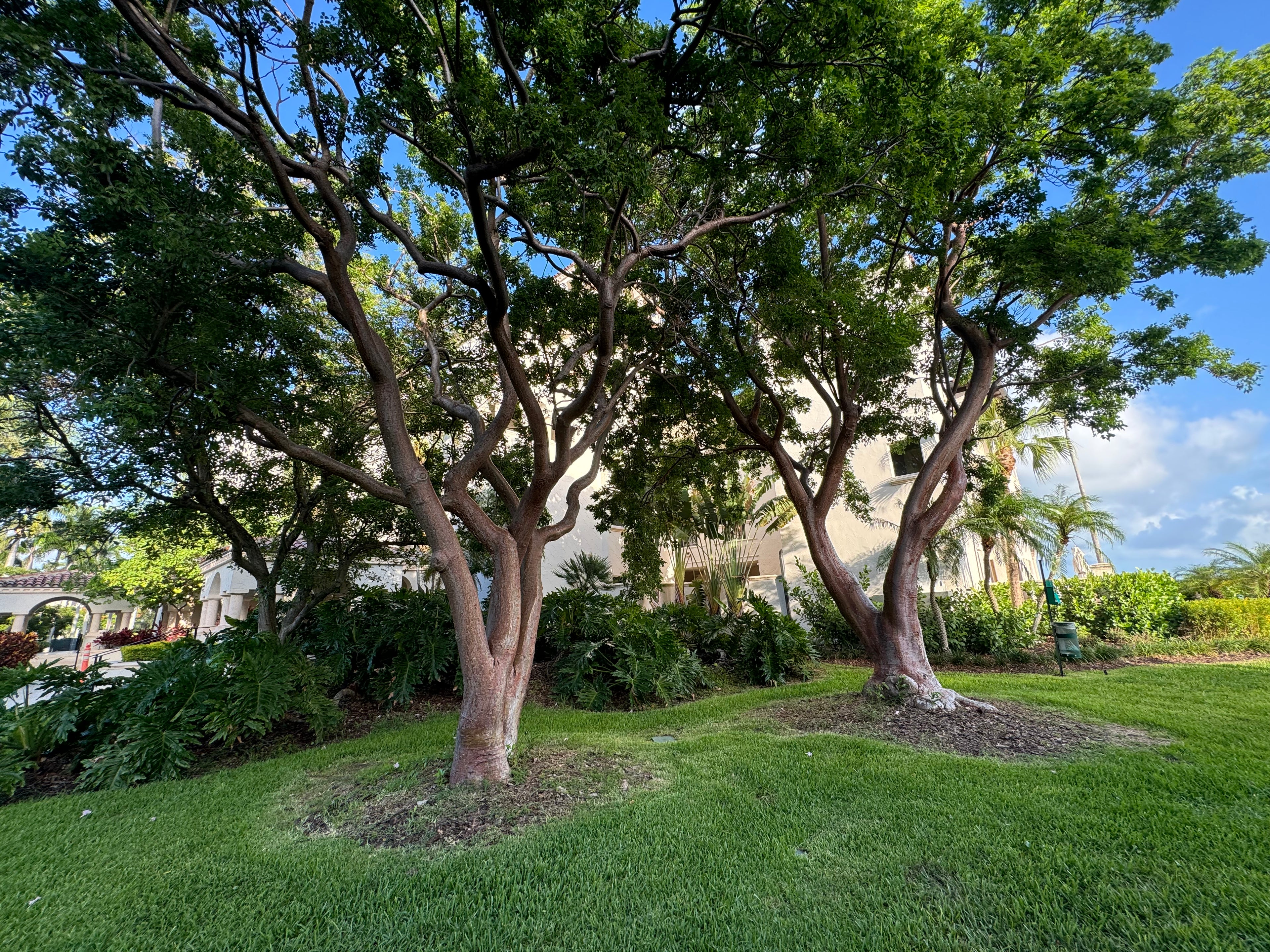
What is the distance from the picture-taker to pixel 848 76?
16.8 feet

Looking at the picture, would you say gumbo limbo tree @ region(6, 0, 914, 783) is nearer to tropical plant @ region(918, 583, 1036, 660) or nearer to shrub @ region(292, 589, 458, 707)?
shrub @ region(292, 589, 458, 707)

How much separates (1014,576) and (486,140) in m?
14.0

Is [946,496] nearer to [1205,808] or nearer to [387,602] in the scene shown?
[1205,808]

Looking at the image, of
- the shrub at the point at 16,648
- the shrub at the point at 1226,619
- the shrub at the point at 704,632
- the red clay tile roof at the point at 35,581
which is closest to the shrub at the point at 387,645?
the shrub at the point at 704,632

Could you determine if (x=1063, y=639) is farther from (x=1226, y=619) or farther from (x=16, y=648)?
(x=16, y=648)

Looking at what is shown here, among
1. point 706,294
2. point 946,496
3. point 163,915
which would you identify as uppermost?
point 706,294

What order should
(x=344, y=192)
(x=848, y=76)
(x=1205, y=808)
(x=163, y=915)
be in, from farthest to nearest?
1. (x=344, y=192)
2. (x=848, y=76)
3. (x=1205, y=808)
4. (x=163, y=915)

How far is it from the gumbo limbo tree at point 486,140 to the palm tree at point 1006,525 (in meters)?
8.83

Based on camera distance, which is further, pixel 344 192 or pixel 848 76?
pixel 344 192

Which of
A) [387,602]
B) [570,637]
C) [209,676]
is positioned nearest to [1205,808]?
[570,637]

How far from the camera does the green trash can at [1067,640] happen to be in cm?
874

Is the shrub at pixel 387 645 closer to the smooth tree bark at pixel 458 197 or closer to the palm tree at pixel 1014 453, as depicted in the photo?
the smooth tree bark at pixel 458 197

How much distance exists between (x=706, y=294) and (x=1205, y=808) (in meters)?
6.83

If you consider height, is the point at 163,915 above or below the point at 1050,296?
below
